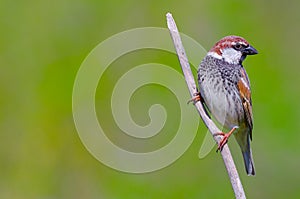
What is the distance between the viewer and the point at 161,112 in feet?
22.2

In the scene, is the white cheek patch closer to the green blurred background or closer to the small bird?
the small bird

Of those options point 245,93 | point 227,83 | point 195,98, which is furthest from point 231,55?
point 195,98

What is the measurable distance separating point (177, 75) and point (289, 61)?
4.57ft

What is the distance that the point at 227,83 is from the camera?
5.04 meters

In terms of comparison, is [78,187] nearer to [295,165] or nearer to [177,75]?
[177,75]

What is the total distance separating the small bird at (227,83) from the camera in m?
4.89

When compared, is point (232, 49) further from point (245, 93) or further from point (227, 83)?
point (245, 93)

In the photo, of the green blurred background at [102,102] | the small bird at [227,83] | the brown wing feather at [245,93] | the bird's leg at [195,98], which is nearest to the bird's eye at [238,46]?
the small bird at [227,83]

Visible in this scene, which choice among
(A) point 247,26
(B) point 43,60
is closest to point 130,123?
(B) point 43,60

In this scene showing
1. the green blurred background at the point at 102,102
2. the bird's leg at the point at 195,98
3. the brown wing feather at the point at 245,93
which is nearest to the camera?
the bird's leg at the point at 195,98

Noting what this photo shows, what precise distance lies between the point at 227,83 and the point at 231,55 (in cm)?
17

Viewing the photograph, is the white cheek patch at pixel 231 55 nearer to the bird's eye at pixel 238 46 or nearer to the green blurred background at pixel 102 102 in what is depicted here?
the bird's eye at pixel 238 46

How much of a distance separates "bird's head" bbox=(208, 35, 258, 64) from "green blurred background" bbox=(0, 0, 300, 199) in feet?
6.10

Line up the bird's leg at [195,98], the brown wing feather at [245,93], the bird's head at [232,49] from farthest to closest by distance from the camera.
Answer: the brown wing feather at [245,93], the bird's head at [232,49], the bird's leg at [195,98]
